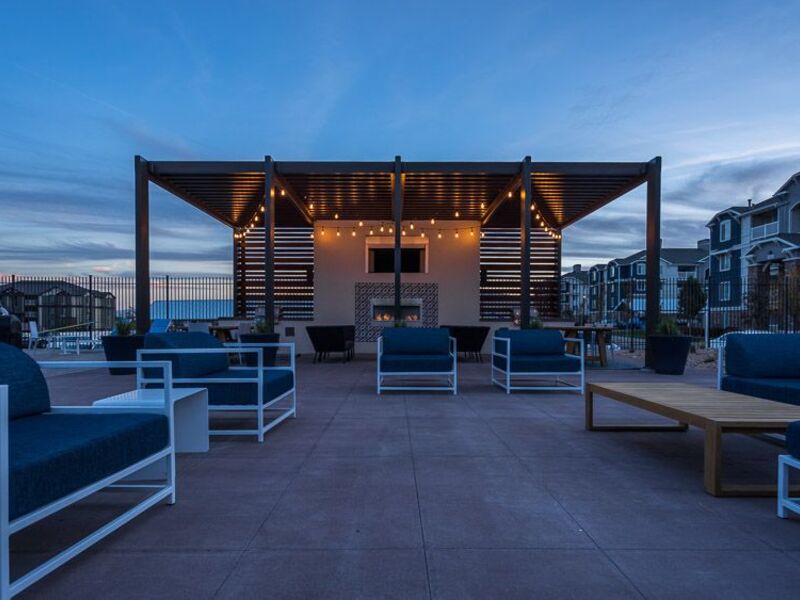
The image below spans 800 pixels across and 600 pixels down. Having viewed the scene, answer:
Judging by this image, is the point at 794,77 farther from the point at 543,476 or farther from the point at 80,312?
the point at 80,312

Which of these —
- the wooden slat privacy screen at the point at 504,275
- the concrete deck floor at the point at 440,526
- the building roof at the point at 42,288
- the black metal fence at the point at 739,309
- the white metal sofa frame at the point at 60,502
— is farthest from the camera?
the building roof at the point at 42,288

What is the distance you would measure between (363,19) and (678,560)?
917 cm

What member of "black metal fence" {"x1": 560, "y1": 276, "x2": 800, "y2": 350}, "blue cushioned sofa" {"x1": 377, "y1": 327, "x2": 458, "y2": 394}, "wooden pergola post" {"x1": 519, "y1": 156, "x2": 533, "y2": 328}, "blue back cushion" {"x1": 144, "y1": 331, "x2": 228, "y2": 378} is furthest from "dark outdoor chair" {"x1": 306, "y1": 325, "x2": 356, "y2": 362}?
"blue back cushion" {"x1": 144, "y1": 331, "x2": 228, "y2": 378}

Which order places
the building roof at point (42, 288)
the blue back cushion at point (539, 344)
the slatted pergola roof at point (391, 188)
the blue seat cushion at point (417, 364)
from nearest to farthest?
the blue seat cushion at point (417, 364) → the blue back cushion at point (539, 344) → the slatted pergola roof at point (391, 188) → the building roof at point (42, 288)

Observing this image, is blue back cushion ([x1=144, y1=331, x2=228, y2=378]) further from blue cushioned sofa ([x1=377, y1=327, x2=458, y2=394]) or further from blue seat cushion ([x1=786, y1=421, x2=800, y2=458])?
blue seat cushion ([x1=786, y1=421, x2=800, y2=458])

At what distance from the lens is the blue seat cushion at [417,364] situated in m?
6.40

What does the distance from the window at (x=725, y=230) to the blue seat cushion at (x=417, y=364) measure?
28.9 m

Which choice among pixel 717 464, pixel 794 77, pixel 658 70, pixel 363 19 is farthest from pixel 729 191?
pixel 717 464

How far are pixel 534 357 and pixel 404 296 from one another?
6364 mm

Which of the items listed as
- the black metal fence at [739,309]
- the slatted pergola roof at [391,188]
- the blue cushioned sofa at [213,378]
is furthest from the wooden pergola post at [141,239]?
the black metal fence at [739,309]

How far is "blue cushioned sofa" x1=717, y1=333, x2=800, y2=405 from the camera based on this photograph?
14.7 ft

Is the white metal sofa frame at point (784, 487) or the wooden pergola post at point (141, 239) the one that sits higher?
the wooden pergola post at point (141, 239)

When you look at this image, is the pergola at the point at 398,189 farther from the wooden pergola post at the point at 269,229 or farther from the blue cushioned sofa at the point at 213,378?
the blue cushioned sofa at the point at 213,378

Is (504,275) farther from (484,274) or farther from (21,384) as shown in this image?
(21,384)
